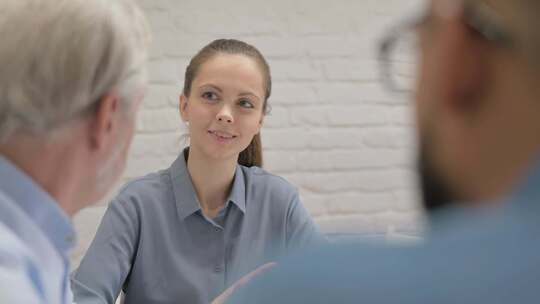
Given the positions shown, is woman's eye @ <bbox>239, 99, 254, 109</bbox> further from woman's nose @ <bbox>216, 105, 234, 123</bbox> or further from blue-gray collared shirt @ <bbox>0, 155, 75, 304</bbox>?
blue-gray collared shirt @ <bbox>0, 155, 75, 304</bbox>

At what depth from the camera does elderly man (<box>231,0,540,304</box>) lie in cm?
26

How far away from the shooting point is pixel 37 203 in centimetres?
80

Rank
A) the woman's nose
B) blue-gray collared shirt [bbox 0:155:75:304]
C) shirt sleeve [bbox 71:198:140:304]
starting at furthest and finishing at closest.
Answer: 1. the woman's nose
2. shirt sleeve [bbox 71:198:140:304]
3. blue-gray collared shirt [bbox 0:155:75:304]

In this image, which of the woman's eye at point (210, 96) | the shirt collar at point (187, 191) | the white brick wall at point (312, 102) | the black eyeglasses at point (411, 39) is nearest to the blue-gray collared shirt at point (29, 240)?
the black eyeglasses at point (411, 39)

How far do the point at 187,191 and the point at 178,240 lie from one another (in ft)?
0.39

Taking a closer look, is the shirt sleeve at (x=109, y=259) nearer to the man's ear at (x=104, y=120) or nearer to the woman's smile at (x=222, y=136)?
the woman's smile at (x=222, y=136)

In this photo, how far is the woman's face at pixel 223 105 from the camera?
1.61 meters

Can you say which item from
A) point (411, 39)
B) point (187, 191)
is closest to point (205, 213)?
point (187, 191)

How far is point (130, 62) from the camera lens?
31.4 inches

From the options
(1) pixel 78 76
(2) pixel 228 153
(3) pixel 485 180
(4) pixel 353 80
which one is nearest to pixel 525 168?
(3) pixel 485 180

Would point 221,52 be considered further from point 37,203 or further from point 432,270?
point 432,270

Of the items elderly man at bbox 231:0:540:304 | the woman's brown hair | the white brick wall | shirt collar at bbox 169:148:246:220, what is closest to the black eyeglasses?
elderly man at bbox 231:0:540:304

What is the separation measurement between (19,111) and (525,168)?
0.62 m

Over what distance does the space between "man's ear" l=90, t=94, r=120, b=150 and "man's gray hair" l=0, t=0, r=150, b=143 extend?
0.04 feet
